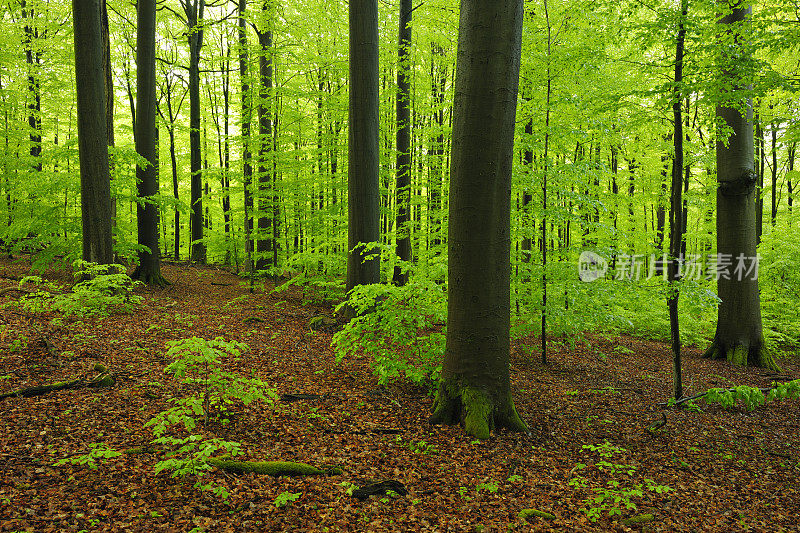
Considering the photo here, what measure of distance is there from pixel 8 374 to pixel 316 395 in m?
3.26

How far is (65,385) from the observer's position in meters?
4.58

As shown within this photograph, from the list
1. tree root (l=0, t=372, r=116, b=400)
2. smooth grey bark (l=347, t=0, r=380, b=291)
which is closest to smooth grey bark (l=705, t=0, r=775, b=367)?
Answer: smooth grey bark (l=347, t=0, r=380, b=291)

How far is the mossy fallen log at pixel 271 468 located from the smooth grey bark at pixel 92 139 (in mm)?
6496

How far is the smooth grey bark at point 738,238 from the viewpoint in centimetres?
943

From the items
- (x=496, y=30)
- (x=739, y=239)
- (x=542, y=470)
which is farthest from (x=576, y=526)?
(x=739, y=239)

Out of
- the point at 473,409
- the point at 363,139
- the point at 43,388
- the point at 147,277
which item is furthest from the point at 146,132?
the point at 473,409

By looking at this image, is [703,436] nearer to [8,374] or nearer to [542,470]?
[542,470]

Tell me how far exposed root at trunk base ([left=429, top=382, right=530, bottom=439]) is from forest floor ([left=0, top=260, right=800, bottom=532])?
5.6 inches

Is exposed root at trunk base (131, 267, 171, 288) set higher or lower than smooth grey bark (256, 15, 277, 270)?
lower

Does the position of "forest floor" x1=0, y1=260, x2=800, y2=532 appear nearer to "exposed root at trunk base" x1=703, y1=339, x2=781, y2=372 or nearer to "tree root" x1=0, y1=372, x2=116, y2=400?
"tree root" x1=0, y1=372, x2=116, y2=400

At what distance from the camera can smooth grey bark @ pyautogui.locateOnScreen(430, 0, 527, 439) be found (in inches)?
170

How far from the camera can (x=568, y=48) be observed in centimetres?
742

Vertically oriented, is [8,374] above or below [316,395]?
above

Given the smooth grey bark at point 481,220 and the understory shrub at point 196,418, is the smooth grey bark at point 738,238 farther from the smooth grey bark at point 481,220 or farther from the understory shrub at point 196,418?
the understory shrub at point 196,418
